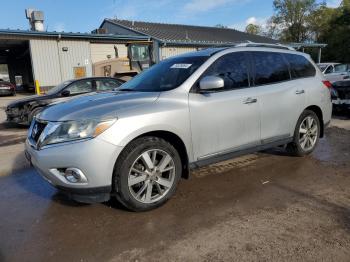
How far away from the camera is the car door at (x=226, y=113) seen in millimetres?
3947

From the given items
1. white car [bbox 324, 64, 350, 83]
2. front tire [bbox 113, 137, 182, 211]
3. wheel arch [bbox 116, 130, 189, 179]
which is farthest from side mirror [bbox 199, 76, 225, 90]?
white car [bbox 324, 64, 350, 83]

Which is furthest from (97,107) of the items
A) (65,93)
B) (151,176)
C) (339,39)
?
(339,39)

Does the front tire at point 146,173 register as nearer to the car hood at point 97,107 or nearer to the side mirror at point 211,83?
the car hood at point 97,107

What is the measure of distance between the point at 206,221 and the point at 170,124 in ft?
3.61

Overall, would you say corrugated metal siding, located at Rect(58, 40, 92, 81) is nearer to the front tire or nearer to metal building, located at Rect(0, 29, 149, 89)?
metal building, located at Rect(0, 29, 149, 89)

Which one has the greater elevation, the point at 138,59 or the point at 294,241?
the point at 138,59

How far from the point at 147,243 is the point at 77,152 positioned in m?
1.09

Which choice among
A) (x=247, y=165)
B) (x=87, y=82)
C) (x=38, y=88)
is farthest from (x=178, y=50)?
(x=247, y=165)

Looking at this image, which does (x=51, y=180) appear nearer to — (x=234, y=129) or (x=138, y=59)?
(x=234, y=129)

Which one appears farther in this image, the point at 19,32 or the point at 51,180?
the point at 19,32

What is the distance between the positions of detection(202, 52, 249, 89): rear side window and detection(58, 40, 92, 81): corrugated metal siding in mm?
21271

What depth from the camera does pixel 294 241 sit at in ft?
9.66

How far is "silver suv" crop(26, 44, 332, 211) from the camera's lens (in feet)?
10.8

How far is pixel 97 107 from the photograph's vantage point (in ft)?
11.5
